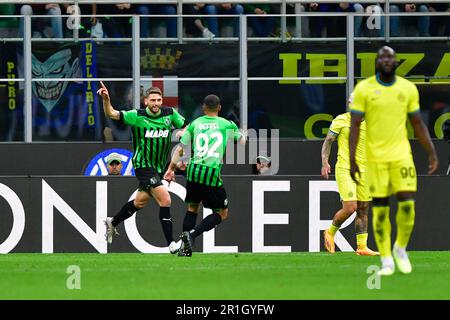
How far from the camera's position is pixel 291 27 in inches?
969

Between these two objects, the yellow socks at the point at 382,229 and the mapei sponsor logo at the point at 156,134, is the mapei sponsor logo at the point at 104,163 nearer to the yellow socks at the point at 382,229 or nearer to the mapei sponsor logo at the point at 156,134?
the mapei sponsor logo at the point at 156,134

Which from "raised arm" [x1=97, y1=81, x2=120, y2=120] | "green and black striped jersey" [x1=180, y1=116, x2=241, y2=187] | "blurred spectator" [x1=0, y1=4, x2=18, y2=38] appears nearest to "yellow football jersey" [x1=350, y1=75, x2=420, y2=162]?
"green and black striped jersey" [x1=180, y1=116, x2=241, y2=187]

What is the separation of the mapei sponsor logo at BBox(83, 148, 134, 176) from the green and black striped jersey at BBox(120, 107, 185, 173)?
5016 millimetres

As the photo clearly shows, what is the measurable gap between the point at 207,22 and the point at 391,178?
1142cm

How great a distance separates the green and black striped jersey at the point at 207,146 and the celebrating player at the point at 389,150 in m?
4.19

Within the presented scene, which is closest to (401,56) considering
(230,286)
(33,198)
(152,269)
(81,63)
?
(81,63)

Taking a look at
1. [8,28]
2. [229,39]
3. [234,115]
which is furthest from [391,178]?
[8,28]

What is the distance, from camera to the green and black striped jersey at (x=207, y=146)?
57.5 feet

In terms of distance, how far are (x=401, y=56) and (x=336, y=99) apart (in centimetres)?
144

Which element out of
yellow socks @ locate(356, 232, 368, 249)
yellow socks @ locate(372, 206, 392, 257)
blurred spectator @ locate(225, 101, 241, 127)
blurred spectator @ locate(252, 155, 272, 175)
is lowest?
yellow socks @ locate(356, 232, 368, 249)

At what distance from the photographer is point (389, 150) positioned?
531 inches

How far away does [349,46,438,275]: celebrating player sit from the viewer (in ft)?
44.1

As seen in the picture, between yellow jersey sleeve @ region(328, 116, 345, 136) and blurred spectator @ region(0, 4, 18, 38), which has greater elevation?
blurred spectator @ region(0, 4, 18, 38)

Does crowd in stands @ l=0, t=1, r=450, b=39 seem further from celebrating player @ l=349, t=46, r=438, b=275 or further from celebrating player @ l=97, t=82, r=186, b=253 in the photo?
celebrating player @ l=349, t=46, r=438, b=275
